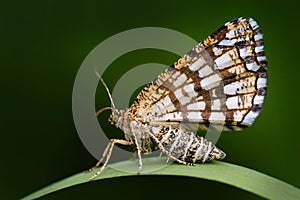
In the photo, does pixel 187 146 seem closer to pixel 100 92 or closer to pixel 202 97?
pixel 202 97

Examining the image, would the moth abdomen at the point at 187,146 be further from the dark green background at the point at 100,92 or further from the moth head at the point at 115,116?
the dark green background at the point at 100,92

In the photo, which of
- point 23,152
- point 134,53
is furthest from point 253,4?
point 23,152

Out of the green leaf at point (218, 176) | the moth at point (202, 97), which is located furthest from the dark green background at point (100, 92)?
the green leaf at point (218, 176)

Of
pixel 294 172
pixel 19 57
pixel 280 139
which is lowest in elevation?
pixel 294 172

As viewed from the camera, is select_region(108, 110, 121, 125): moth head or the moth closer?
the moth

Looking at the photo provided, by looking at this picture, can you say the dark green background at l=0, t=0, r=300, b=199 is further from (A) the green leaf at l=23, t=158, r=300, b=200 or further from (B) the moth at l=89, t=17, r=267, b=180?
(A) the green leaf at l=23, t=158, r=300, b=200

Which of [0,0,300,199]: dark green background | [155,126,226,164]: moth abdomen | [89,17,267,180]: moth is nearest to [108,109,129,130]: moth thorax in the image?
[89,17,267,180]: moth

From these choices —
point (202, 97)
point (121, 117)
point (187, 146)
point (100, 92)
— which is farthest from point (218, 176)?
point (100, 92)

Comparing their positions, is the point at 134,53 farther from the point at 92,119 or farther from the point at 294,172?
the point at 294,172
